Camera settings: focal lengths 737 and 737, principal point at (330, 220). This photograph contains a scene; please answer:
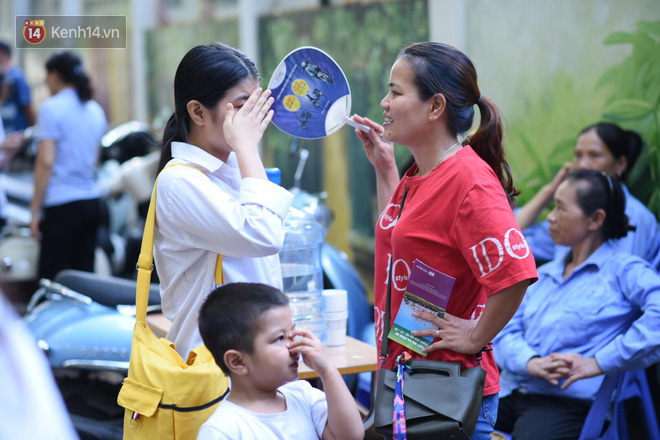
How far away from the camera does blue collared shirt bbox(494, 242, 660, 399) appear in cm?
234

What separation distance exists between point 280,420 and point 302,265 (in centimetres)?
119

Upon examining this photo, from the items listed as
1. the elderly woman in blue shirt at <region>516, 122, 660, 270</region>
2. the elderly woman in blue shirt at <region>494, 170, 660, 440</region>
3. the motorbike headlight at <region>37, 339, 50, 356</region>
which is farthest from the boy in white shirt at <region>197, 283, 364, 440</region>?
the motorbike headlight at <region>37, 339, 50, 356</region>

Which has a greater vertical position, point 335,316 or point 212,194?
point 212,194

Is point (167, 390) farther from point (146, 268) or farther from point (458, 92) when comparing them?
point (458, 92)

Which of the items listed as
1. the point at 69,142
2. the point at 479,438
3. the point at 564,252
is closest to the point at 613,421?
the point at 564,252

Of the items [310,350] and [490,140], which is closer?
[310,350]

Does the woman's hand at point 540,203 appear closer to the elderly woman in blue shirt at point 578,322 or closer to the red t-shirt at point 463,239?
the elderly woman in blue shirt at point 578,322

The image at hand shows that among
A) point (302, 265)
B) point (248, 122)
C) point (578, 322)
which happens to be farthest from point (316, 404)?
point (578, 322)

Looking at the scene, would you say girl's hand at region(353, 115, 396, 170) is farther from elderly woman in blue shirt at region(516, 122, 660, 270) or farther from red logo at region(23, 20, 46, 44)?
red logo at region(23, 20, 46, 44)

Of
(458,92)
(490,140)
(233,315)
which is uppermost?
(458,92)

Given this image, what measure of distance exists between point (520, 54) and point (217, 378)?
2.82m

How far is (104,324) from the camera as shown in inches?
122

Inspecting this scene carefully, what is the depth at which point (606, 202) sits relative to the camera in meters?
2.62

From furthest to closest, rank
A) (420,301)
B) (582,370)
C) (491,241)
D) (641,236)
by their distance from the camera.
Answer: (641,236) < (582,370) < (420,301) < (491,241)
